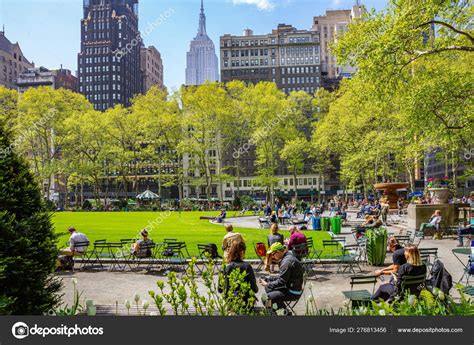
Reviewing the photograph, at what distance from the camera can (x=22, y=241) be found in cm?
515

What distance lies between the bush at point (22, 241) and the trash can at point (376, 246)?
9927mm

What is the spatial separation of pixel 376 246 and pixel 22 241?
420 inches

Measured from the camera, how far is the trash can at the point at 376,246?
1302 centimetres

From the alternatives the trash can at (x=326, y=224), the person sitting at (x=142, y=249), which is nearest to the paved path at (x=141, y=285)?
the person sitting at (x=142, y=249)

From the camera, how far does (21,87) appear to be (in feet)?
393

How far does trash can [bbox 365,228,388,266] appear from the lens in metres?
13.0

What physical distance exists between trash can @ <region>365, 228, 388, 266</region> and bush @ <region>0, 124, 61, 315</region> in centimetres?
993

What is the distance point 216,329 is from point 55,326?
60.4 inches

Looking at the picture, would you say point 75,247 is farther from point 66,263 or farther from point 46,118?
point 46,118

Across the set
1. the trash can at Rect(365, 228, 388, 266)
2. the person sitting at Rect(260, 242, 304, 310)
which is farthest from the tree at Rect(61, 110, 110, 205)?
the person sitting at Rect(260, 242, 304, 310)

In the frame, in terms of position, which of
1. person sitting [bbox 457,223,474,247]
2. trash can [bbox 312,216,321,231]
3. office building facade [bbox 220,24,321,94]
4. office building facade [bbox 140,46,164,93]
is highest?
office building facade [bbox 140,46,164,93]

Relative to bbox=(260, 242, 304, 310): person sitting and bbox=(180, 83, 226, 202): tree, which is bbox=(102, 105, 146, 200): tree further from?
bbox=(260, 242, 304, 310): person sitting

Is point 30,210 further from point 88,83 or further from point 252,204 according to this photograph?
point 88,83

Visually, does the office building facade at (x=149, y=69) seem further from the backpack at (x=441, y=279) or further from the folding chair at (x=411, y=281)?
the folding chair at (x=411, y=281)
